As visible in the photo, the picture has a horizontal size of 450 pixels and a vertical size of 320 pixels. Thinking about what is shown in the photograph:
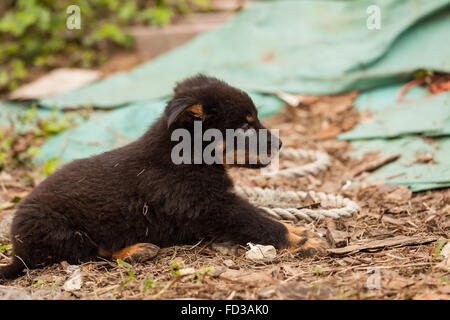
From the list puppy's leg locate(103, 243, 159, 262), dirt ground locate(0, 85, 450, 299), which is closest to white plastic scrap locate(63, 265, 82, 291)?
dirt ground locate(0, 85, 450, 299)

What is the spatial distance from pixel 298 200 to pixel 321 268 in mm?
1350

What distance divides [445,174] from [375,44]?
2859 mm

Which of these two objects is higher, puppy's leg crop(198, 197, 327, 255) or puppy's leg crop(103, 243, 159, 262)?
puppy's leg crop(198, 197, 327, 255)

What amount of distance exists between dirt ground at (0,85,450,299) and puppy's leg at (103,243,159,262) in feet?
0.20

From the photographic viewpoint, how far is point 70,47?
10.4 m

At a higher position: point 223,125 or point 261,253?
point 223,125

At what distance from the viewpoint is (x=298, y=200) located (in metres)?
4.82

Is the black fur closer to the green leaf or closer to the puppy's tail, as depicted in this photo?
the puppy's tail

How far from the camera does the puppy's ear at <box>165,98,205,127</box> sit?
3.51m

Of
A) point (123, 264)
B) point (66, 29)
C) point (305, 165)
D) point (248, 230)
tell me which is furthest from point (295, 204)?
point (66, 29)

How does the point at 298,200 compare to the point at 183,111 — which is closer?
the point at 183,111

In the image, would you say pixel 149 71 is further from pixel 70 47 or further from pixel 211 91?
pixel 211 91

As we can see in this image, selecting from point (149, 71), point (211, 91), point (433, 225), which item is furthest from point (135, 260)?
point (149, 71)

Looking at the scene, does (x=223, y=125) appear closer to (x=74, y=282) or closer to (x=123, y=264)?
(x=123, y=264)
